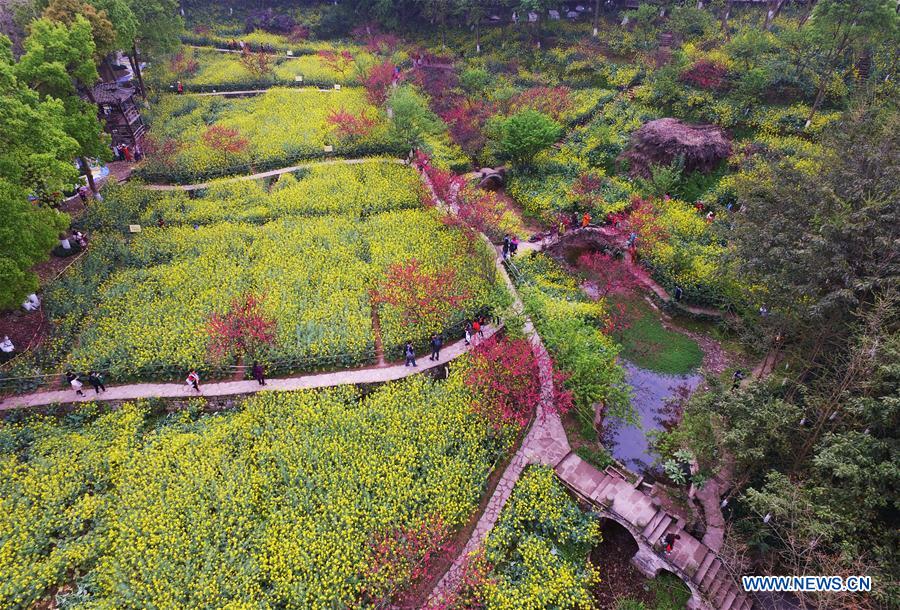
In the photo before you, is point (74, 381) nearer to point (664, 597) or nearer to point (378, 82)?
point (664, 597)

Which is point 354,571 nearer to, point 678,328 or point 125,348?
point 125,348

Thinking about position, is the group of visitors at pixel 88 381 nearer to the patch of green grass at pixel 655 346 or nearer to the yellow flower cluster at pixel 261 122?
the yellow flower cluster at pixel 261 122

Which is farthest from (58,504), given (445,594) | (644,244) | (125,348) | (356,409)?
(644,244)

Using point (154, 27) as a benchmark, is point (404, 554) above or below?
below

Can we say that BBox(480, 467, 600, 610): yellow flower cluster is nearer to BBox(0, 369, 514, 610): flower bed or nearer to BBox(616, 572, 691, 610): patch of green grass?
BBox(616, 572, 691, 610): patch of green grass

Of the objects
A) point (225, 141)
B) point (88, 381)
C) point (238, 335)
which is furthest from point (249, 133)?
point (88, 381)
